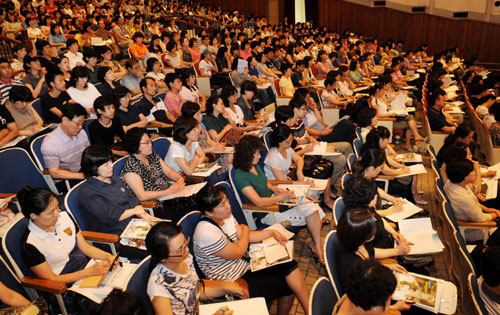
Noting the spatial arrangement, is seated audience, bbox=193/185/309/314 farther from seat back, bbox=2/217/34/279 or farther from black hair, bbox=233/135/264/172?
seat back, bbox=2/217/34/279

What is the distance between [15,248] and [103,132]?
2.10 metres

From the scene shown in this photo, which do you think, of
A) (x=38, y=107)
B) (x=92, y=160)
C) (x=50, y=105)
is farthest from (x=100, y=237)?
(x=38, y=107)

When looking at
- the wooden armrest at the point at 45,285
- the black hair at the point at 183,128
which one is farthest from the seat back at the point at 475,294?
the black hair at the point at 183,128

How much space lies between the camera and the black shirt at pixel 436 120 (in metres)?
5.34

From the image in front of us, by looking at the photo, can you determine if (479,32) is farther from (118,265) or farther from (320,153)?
(118,265)

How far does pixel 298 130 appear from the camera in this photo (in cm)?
465

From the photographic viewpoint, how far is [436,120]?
5367 mm

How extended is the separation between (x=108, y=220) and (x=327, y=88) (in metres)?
4.75

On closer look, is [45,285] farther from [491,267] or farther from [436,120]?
[436,120]

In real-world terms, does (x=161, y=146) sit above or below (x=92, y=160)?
below

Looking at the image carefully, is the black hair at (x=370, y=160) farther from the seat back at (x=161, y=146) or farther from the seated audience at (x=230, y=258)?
the seat back at (x=161, y=146)

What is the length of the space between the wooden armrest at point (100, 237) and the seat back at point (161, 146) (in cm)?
142

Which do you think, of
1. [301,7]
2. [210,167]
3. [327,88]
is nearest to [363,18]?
[301,7]

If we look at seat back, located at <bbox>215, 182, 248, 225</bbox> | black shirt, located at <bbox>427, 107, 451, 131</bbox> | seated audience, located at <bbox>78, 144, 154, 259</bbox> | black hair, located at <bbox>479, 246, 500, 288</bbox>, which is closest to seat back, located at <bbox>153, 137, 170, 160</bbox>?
seated audience, located at <bbox>78, 144, 154, 259</bbox>
